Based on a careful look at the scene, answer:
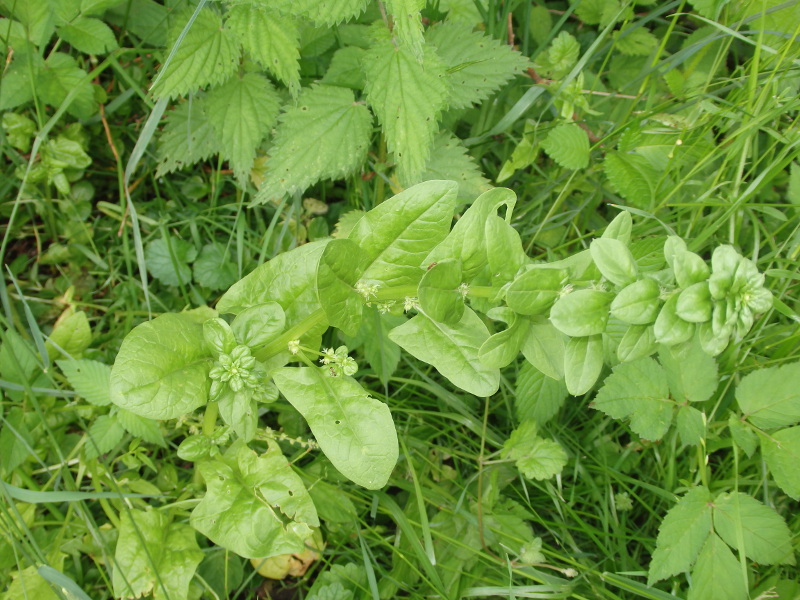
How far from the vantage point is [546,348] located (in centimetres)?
156

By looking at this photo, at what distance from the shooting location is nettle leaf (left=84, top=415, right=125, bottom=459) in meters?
2.12

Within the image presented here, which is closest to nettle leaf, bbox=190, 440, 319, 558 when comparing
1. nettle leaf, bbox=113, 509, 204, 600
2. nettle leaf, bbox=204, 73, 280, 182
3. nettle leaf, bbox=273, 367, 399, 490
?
nettle leaf, bbox=113, 509, 204, 600

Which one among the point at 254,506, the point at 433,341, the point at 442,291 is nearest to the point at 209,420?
the point at 254,506

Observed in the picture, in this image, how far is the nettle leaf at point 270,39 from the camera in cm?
213

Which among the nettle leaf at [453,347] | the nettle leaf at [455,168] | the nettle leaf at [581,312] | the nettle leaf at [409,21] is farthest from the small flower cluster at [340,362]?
the nettle leaf at [455,168]

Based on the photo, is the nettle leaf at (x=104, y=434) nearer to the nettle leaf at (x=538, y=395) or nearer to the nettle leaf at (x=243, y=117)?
the nettle leaf at (x=243, y=117)

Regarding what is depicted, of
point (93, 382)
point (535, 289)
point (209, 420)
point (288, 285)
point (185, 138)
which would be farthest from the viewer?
point (185, 138)

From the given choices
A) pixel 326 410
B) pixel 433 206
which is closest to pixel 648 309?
pixel 433 206

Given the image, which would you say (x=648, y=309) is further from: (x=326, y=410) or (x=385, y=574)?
(x=385, y=574)

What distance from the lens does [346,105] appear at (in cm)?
234

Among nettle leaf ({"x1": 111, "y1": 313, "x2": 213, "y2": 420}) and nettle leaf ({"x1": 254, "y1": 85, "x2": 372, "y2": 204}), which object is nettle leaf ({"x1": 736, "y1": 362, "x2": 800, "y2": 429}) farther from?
nettle leaf ({"x1": 111, "y1": 313, "x2": 213, "y2": 420})

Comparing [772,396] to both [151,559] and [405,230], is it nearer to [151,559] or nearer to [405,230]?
[405,230]

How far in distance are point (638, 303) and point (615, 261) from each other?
97mm

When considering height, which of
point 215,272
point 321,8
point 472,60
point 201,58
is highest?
point 321,8
